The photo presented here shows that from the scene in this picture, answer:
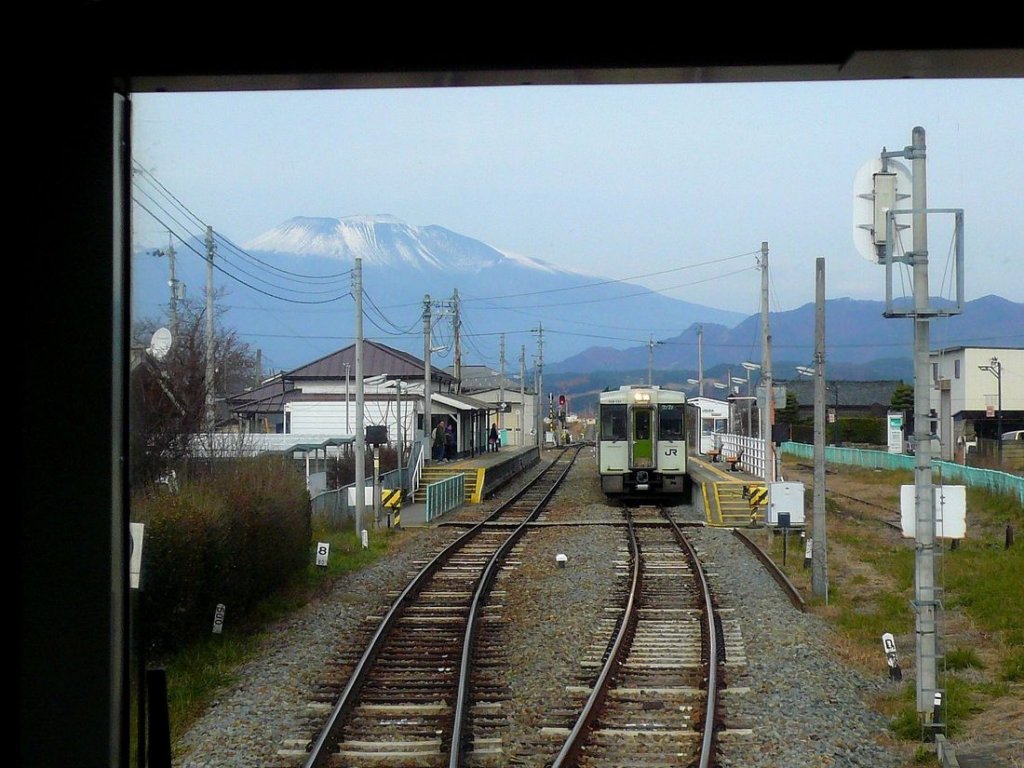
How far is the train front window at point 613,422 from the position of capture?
24312 mm

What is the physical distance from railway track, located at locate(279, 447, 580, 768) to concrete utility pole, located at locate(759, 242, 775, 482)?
6.14 m

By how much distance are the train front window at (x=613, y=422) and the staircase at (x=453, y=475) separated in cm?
360

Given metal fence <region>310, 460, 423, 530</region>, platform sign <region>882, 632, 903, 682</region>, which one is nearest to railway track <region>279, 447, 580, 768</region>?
platform sign <region>882, 632, 903, 682</region>

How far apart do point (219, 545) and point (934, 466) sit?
7.57 m

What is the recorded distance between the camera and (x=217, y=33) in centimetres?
278

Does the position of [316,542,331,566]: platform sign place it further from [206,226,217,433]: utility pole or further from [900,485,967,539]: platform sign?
[900,485,967,539]: platform sign

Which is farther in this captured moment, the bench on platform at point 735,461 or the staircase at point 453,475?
the bench on platform at point 735,461

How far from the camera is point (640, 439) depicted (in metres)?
24.2

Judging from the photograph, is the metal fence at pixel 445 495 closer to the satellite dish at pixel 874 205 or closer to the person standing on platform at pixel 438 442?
the person standing on platform at pixel 438 442

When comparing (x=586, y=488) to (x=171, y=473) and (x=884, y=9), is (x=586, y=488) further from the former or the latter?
(x=884, y=9)

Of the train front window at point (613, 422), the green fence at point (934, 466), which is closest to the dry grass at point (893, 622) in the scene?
the green fence at point (934, 466)

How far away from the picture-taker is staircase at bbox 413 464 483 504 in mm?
25611

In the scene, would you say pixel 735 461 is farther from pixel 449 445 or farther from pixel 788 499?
pixel 788 499

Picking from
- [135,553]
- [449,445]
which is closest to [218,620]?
[135,553]
